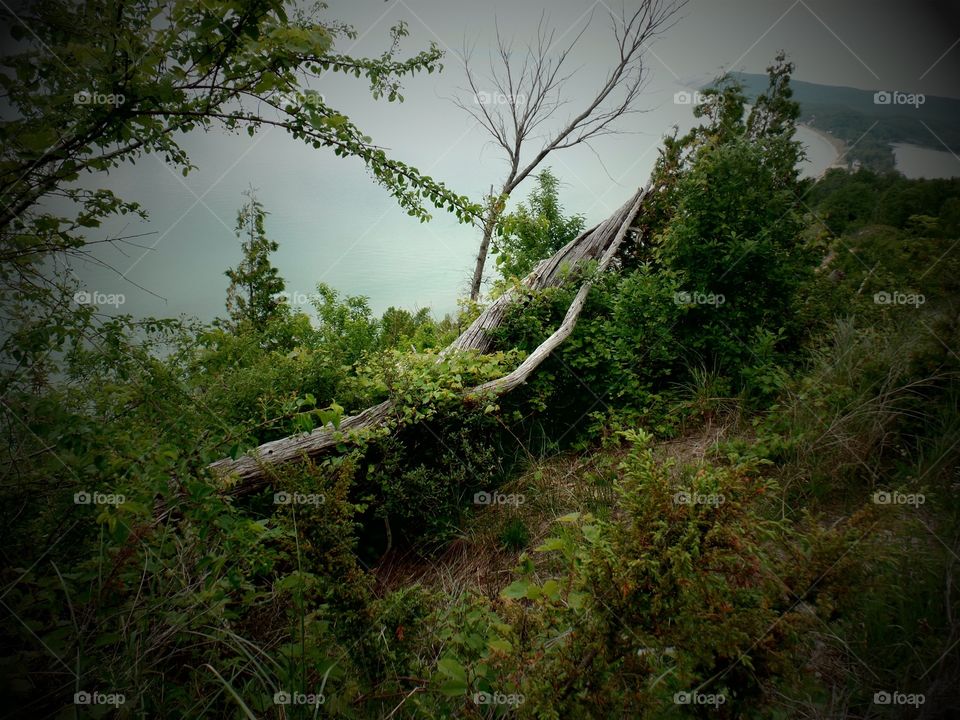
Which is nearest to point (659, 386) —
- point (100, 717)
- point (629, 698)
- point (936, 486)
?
point (936, 486)

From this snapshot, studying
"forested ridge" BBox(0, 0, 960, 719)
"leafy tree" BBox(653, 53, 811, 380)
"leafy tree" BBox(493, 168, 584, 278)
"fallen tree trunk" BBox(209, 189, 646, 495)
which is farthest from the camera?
"leafy tree" BBox(493, 168, 584, 278)

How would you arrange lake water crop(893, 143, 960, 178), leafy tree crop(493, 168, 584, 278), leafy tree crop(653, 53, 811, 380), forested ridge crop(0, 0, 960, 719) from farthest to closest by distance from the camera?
leafy tree crop(493, 168, 584, 278) < leafy tree crop(653, 53, 811, 380) < lake water crop(893, 143, 960, 178) < forested ridge crop(0, 0, 960, 719)

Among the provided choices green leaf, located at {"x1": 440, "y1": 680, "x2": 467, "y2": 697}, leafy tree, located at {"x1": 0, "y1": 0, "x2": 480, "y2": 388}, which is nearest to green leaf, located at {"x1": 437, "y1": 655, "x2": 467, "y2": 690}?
green leaf, located at {"x1": 440, "y1": 680, "x2": 467, "y2": 697}

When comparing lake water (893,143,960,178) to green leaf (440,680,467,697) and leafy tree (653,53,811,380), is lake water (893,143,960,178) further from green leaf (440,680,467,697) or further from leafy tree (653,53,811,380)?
green leaf (440,680,467,697)

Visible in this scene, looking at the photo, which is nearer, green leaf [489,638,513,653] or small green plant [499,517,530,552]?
green leaf [489,638,513,653]

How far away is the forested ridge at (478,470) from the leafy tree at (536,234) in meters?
2.10

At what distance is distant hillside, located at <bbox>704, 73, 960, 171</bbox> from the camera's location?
368cm

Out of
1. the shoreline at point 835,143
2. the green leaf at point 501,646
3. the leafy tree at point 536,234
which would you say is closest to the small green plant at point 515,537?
the green leaf at point 501,646

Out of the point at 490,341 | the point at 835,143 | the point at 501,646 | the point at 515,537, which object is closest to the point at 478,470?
the point at 515,537

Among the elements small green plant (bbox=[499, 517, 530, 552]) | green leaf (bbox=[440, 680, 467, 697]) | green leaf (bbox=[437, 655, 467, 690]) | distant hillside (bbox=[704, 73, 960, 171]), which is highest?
distant hillside (bbox=[704, 73, 960, 171])

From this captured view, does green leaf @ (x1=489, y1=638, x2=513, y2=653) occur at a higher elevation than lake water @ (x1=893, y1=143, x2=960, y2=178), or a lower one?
lower

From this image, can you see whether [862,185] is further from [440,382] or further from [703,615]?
[703,615]

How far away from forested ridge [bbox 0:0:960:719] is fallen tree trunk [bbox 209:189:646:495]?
Answer: 53 millimetres

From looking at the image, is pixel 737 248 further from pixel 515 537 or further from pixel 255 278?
pixel 255 278
